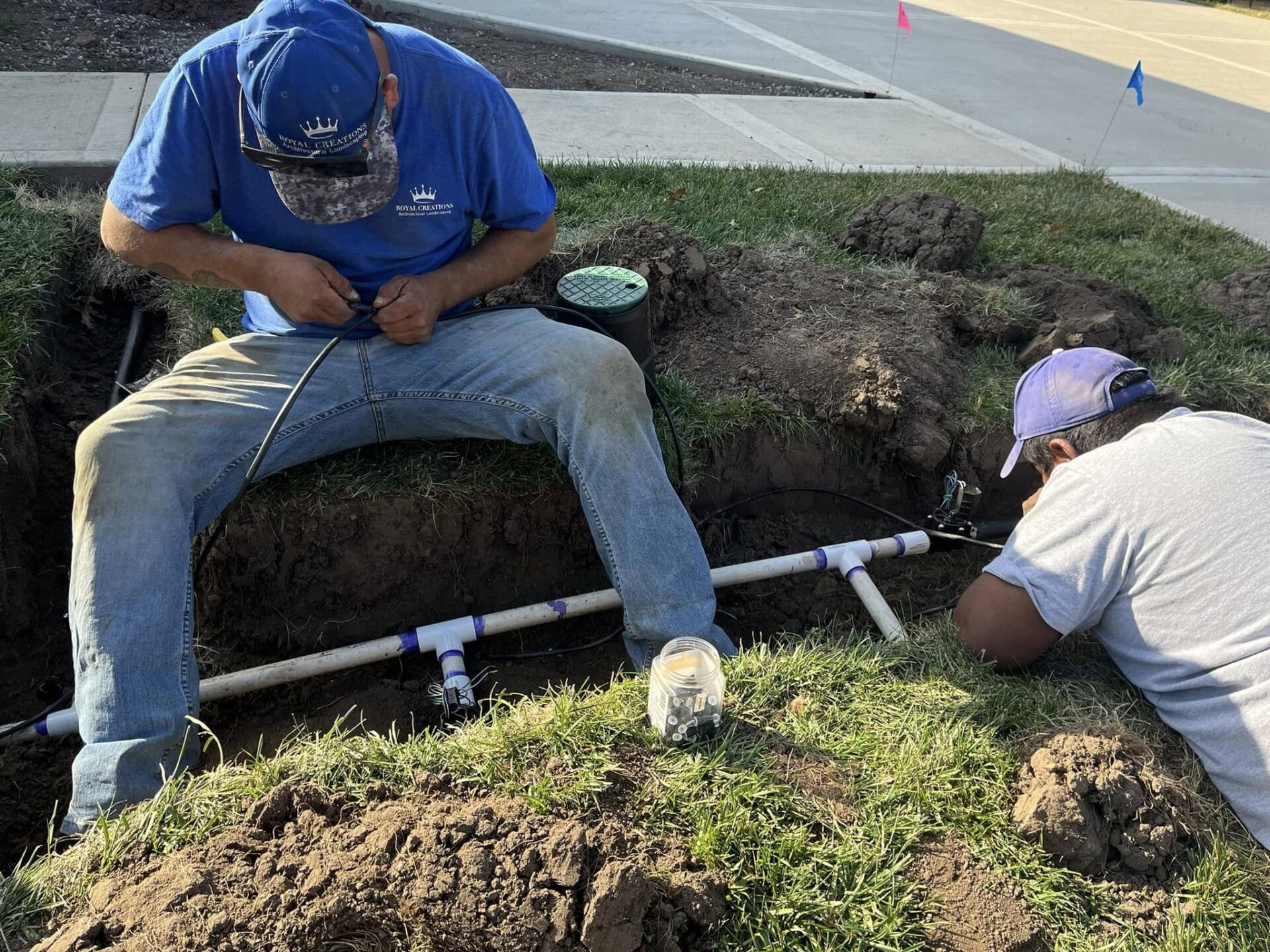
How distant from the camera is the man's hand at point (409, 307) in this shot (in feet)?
8.21

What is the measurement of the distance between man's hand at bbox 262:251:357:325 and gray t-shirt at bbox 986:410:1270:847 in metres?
2.01

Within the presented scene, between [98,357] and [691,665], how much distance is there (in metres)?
3.13

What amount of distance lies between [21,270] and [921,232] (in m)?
4.12

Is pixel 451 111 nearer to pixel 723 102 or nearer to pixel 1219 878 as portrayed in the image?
pixel 1219 878

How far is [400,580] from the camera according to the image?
9.64ft

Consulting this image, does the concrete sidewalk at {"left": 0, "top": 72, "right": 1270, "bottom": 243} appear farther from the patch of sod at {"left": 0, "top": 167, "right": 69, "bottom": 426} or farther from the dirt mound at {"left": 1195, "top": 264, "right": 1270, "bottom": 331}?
the dirt mound at {"left": 1195, "top": 264, "right": 1270, "bottom": 331}

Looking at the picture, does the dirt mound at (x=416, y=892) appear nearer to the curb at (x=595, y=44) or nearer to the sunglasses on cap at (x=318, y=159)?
the sunglasses on cap at (x=318, y=159)

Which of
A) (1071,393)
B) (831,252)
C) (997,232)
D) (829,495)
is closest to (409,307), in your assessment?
(829,495)

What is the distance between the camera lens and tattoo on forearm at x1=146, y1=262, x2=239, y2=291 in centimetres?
245

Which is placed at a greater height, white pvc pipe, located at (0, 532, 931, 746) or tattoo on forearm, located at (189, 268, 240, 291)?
tattoo on forearm, located at (189, 268, 240, 291)

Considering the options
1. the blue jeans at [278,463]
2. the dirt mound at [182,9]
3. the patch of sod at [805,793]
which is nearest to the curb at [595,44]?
the dirt mound at [182,9]

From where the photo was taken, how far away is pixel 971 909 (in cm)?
179

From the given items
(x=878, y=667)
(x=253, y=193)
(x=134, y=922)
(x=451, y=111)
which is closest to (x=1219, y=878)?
(x=878, y=667)

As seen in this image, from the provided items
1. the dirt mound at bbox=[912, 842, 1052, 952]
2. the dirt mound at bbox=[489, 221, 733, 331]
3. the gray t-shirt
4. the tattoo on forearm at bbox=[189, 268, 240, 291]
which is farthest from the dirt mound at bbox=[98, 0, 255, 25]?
the dirt mound at bbox=[912, 842, 1052, 952]
